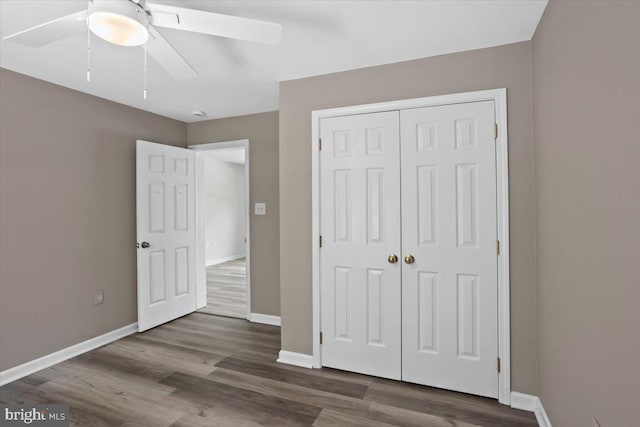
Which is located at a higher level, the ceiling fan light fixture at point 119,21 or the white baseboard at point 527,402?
the ceiling fan light fixture at point 119,21

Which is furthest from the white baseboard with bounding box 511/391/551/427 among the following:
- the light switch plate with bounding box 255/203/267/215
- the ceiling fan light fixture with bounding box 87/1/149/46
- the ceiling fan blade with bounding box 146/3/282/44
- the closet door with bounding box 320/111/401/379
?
the ceiling fan light fixture with bounding box 87/1/149/46

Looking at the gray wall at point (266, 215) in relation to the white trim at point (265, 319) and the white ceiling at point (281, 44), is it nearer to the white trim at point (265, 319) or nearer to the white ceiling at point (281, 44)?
the white trim at point (265, 319)

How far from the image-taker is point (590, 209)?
4.21 feet

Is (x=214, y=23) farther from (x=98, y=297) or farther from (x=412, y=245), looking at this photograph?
(x=98, y=297)

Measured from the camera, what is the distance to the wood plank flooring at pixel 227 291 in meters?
4.30

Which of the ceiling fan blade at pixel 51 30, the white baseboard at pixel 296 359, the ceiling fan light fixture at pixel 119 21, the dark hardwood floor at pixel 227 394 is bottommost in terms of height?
the dark hardwood floor at pixel 227 394

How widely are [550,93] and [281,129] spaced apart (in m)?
1.93

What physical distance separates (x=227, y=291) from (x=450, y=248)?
3973 millimetres

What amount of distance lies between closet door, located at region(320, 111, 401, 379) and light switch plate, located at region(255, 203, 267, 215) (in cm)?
133

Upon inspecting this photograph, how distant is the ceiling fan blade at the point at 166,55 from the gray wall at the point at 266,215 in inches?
79.0

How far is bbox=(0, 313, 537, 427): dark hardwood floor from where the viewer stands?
2.07 meters

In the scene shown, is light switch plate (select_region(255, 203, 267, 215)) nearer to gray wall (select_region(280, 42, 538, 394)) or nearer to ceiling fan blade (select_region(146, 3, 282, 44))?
gray wall (select_region(280, 42, 538, 394))

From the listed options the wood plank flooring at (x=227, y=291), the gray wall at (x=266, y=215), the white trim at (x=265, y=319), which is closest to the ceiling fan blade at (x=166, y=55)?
the gray wall at (x=266, y=215)

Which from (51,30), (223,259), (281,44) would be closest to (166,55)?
(51,30)
